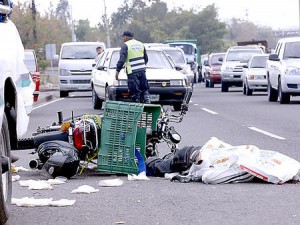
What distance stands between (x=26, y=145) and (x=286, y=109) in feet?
44.5

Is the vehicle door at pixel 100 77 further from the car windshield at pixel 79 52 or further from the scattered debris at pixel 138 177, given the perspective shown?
the scattered debris at pixel 138 177

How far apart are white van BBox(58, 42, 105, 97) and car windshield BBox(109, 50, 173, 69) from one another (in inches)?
404

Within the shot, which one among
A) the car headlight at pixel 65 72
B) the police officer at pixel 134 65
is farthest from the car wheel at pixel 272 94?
the car headlight at pixel 65 72

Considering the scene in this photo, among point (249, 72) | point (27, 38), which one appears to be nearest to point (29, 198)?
point (249, 72)

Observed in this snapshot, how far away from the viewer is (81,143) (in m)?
10.2

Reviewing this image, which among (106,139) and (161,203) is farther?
(106,139)

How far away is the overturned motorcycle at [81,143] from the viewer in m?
9.98

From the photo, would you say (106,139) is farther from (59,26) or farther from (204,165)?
(59,26)

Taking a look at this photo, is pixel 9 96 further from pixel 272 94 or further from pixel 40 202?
pixel 272 94

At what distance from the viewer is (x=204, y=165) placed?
973 centimetres

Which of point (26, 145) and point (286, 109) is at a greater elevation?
point (26, 145)

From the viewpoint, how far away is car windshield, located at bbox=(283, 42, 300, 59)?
25.9m

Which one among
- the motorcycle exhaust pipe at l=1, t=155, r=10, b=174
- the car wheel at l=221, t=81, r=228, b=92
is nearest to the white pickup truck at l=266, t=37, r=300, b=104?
the car wheel at l=221, t=81, r=228, b=92

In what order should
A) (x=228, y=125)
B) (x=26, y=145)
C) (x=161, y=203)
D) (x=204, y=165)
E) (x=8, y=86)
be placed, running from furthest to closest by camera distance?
(x=228, y=125)
(x=26, y=145)
(x=204, y=165)
(x=161, y=203)
(x=8, y=86)
